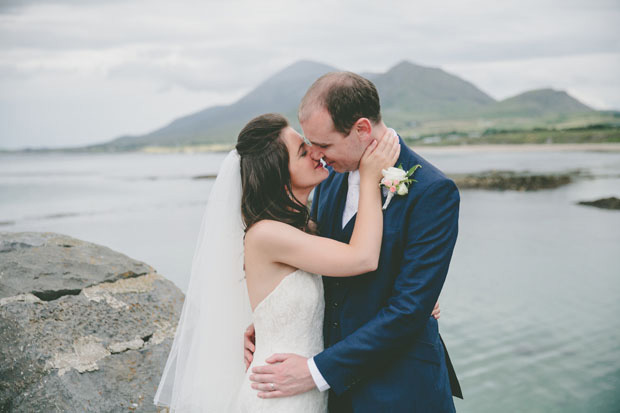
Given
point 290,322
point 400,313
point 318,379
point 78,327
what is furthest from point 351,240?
point 78,327

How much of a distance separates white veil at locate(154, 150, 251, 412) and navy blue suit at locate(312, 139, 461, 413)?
759mm

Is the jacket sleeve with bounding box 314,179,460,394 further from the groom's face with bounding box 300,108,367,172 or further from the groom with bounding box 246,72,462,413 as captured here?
the groom's face with bounding box 300,108,367,172

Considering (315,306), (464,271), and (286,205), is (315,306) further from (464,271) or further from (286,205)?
(464,271)

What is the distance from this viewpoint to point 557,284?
10.8 m

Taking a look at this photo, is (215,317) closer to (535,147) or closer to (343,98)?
(343,98)

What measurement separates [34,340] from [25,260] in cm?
102

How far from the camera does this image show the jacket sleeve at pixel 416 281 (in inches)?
104

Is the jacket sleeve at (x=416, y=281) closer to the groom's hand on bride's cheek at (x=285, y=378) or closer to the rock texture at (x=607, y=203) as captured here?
the groom's hand on bride's cheek at (x=285, y=378)

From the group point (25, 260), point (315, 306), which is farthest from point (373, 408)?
point (25, 260)

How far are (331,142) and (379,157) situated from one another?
287 millimetres

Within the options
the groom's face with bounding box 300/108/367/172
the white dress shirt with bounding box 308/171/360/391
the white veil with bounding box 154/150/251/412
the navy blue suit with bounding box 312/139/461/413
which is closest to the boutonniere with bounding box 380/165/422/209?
the navy blue suit with bounding box 312/139/461/413

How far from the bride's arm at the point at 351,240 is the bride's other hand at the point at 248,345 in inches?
26.8

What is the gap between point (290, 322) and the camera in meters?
3.11

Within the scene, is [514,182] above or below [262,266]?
below
